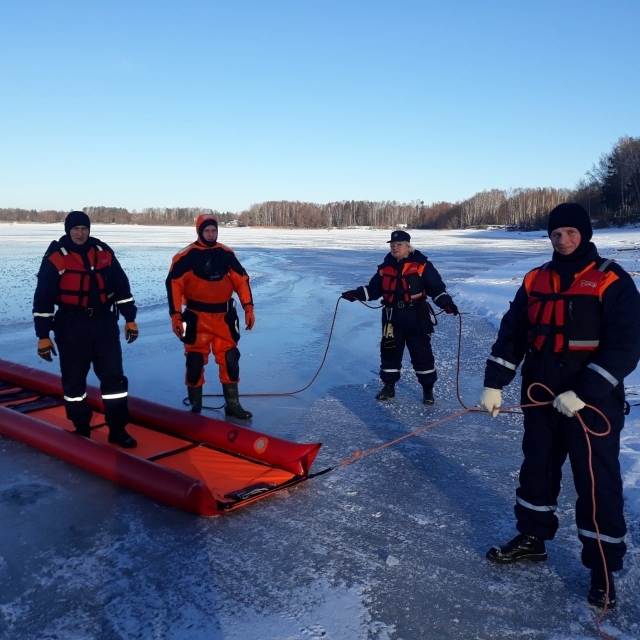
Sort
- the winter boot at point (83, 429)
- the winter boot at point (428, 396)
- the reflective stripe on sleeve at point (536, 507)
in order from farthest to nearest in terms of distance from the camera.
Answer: the winter boot at point (428, 396) → the winter boot at point (83, 429) → the reflective stripe on sleeve at point (536, 507)

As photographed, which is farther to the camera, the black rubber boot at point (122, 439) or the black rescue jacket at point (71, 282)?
Result: the black rubber boot at point (122, 439)

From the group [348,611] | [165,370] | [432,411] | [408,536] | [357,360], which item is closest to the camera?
[348,611]

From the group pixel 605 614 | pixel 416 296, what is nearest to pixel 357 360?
pixel 416 296

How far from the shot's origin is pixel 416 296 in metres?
5.34

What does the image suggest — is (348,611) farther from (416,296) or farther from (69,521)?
(416,296)

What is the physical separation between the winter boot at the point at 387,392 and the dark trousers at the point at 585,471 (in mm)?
2767

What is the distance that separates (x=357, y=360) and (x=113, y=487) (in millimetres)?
3816

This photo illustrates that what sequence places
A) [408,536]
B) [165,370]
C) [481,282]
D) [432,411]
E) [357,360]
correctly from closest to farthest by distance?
[408,536], [432,411], [165,370], [357,360], [481,282]

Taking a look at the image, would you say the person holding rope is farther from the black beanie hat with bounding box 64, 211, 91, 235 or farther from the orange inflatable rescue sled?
the black beanie hat with bounding box 64, 211, 91, 235

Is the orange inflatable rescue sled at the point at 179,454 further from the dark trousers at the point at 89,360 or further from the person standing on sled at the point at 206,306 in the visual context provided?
the person standing on sled at the point at 206,306

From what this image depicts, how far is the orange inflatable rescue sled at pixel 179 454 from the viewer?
11.0 feet

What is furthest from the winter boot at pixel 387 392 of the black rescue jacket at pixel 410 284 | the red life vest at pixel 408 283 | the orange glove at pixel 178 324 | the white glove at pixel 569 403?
the white glove at pixel 569 403

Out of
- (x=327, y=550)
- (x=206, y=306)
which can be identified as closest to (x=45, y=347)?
(x=206, y=306)

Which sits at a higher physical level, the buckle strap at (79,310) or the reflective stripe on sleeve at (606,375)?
the buckle strap at (79,310)
